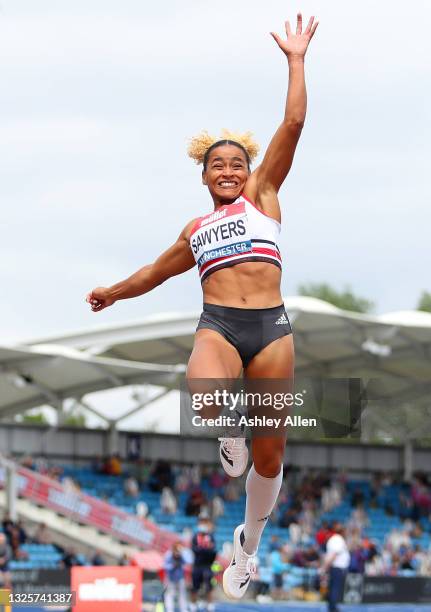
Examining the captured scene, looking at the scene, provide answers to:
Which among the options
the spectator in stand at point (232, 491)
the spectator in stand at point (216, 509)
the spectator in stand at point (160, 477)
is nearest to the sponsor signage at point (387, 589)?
the spectator in stand at point (216, 509)

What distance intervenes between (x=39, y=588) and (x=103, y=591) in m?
4.96

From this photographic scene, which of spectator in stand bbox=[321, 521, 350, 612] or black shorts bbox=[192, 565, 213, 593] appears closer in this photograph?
black shorts bbox=[192, 565, 213, 593]

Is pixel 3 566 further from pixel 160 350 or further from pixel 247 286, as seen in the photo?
pixel 160 350

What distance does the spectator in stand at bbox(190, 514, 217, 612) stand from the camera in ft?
71.0

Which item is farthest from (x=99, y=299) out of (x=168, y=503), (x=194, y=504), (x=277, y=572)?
(x=194, y=504)

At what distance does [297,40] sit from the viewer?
7707 mm

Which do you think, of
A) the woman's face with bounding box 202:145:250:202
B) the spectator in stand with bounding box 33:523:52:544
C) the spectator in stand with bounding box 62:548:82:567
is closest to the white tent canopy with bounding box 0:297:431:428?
the spectator in stand with bounding box 33:523:52:544

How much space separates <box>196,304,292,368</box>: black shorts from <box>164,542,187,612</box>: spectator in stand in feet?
48.2

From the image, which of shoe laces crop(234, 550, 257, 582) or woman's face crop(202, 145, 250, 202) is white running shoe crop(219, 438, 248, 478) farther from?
woman's face crop(202, 145, 250, 202)

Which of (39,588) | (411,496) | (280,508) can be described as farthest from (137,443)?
(39,588)

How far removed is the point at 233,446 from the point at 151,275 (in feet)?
4.63

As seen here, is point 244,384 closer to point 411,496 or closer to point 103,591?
point 103,591

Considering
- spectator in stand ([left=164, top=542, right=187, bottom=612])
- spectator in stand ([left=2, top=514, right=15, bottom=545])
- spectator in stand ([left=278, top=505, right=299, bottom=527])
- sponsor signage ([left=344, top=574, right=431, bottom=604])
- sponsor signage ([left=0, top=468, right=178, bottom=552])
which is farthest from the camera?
spectator in stand ([left=278, top=505, right=299, bottom=527])

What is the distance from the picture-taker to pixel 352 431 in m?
7.43
